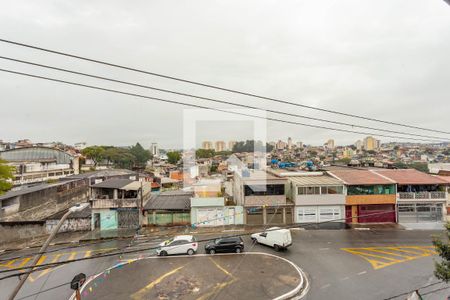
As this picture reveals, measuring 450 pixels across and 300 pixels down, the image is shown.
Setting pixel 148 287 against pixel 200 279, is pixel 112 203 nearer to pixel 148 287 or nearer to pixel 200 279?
pixel 148 287

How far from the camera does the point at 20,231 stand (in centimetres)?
2155

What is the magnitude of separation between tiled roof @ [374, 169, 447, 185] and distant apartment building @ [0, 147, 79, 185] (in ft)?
181

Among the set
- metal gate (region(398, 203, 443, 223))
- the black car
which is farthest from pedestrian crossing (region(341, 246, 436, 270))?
the black car

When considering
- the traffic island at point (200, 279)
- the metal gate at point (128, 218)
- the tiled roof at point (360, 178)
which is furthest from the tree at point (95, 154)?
the tiled roof at point (360, 178)

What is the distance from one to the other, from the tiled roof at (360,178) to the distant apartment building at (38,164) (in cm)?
4983

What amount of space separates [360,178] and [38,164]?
64.1 meters

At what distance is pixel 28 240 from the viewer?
21.3 meters

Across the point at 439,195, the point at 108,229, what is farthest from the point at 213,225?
the point at 439,195

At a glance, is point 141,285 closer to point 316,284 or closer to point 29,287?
point 29,287

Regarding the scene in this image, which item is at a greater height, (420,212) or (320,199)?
(320,199)

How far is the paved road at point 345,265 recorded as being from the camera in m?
12.2

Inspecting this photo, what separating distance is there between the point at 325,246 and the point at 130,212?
1820 cm

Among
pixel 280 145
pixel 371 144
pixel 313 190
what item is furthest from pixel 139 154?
pixel 371 144

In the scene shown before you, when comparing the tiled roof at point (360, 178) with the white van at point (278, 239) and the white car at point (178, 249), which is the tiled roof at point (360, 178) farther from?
the white car at point (178, 249)
